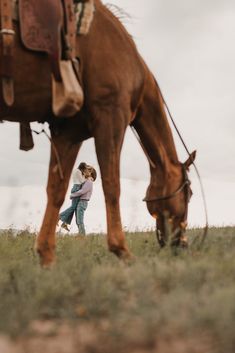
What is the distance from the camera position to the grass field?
3.43 metres

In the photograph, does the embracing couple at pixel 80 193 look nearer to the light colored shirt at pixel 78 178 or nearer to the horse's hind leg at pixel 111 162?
the light colored shirt at pixel 78 178

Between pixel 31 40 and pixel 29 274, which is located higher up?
pixel 31 40

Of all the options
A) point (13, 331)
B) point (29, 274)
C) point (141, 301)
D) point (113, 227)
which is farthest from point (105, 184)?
point (13, 331)

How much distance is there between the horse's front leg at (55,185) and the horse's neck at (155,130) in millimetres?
860

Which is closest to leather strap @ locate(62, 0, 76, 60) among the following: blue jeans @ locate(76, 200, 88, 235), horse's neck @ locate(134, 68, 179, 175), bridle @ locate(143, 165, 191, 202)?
horse's neck @ locate(134, 68, 179, 175)

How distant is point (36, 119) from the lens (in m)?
6.50

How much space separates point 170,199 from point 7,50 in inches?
110

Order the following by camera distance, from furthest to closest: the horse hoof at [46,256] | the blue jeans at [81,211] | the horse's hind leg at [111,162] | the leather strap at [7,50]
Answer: the blue jeans at [81,211]
the horse hoof at [46,256]
the horse's hind leg at [111,162]
the leather strap at [7,50]

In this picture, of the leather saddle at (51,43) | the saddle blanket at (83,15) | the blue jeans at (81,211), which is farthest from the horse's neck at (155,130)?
the blue jeans at (81,211)

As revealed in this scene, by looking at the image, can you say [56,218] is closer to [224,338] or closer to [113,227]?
[113,227]

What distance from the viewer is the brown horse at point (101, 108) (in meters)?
6.09

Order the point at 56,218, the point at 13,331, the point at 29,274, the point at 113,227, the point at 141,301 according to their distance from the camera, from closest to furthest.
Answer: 1. the point at 13,331
2. the point at 141,301
3. the point at 29,274
4. the point at 113,227
5. the point at 56,218

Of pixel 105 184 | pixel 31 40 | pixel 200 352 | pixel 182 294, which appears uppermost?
pixel 31 40

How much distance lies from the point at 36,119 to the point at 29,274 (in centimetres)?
197
